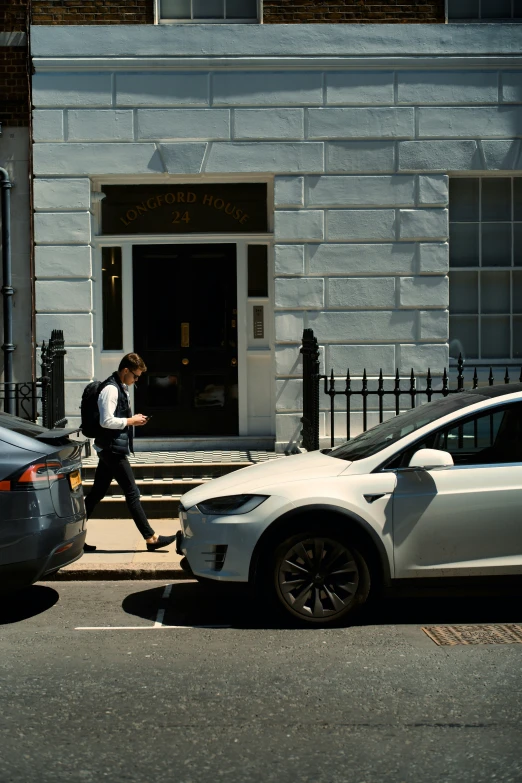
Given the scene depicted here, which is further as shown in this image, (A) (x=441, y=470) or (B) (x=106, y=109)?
(B) (x=106, y=109)

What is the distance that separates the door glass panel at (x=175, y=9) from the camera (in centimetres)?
1235

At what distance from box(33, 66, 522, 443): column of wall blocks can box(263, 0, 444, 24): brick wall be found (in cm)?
62

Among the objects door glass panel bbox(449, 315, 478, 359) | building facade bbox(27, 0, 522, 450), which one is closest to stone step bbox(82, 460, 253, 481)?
building facade bbox(27, 0, 522, 450)

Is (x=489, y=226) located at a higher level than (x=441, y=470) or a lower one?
higher

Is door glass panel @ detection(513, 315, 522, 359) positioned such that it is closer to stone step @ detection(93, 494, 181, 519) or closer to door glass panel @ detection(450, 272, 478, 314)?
door glass panel @ detection(450, 272, 478, 314)

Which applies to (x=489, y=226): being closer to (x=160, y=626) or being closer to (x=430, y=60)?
(x=430, y=60)

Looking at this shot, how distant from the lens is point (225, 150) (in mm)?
12266

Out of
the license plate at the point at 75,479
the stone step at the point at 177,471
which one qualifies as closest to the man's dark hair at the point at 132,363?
the license plate at the point at 75,479

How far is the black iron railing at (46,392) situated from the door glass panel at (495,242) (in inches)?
208

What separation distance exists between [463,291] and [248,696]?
8.51 metres

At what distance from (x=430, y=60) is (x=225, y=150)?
2636 mm

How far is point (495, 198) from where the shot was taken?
12.9m

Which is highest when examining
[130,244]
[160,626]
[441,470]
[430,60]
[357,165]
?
[430,60]

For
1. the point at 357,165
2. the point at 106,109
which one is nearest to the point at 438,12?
the point at 357,165
